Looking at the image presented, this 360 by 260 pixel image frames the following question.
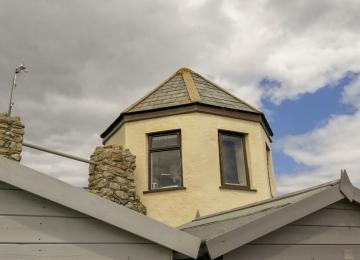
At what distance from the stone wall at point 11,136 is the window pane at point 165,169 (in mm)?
3396

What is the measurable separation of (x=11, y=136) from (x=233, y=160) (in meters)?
5.53

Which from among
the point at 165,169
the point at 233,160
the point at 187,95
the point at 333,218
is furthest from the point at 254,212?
the point at 187,95

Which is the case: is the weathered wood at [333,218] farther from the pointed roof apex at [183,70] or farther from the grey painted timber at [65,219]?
the pointed roof apex at [183,70]

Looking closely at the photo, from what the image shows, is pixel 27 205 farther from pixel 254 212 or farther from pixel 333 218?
pixel 333 218

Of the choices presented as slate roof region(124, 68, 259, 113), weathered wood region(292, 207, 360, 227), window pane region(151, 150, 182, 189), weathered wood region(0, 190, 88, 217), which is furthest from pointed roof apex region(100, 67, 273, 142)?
weathered wood region(0, 190, 88, 217)

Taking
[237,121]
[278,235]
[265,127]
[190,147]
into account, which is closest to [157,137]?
[190,147]

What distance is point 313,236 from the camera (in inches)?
168

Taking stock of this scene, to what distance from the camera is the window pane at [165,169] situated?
1060 cm

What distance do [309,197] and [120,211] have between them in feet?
6.22

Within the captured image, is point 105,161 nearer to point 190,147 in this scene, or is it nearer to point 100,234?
point 190,147

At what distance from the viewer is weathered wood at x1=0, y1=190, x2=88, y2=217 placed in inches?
133

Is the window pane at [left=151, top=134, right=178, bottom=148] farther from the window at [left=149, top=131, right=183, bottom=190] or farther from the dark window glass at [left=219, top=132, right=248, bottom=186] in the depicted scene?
the dark window glass at [left=219, top=132, right=248, bottom=186]

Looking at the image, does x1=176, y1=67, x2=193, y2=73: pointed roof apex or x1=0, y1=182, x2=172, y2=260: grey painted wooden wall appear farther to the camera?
x1=176, y1=67, x2=193, y2=73: pointed roof apex

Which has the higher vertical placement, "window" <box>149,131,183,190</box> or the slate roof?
the slate roof
